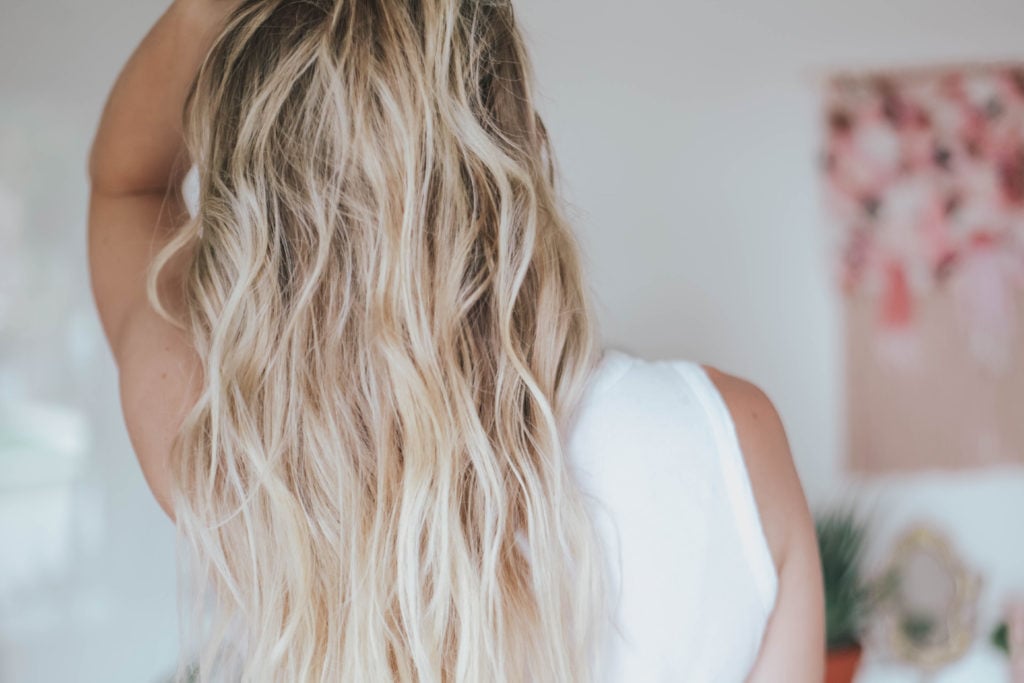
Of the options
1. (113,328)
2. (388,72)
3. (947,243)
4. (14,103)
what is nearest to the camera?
(388,72)

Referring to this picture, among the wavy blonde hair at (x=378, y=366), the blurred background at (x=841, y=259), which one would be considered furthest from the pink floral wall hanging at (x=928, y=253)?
the wavy blonde hair at (x=378, y=366)

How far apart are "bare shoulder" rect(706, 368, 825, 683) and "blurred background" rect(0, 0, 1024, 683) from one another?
39.5 inches

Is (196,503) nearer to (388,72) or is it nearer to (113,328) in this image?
(113,328)

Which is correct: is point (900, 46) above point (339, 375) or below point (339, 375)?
above

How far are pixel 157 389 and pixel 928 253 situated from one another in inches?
65.7

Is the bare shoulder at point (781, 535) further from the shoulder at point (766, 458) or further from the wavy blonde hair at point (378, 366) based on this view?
the wavy blonde hair at point (378, 366)

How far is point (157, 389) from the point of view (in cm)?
72

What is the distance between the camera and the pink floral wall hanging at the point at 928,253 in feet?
6.10

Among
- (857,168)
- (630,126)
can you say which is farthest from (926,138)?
(630,126)

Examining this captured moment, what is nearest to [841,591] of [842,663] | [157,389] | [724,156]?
[842,663]

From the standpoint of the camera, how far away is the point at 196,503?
2.33ft

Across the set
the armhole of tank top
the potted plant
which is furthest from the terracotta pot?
the armhole of tank top

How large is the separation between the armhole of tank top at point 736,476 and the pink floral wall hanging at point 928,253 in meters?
1.29

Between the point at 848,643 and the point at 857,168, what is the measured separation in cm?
96
